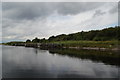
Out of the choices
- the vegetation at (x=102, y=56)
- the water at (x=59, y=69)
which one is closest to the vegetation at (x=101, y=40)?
the vegetation at (x=102, y=56)

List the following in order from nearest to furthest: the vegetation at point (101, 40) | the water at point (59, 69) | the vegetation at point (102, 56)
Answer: the water at point (59, 69) < the vegetation at point (102, 56) < the vegetation at point (101, 40)

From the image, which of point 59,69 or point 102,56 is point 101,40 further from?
point 59,69

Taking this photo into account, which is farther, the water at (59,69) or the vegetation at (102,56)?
the vegetation at (102,56)

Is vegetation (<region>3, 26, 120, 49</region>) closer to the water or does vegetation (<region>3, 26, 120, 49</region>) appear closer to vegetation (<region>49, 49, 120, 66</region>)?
vegetation (<region>49, 49, 120, 66</region>)

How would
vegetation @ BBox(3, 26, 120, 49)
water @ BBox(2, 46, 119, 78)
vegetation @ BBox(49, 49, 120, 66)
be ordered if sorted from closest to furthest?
water @ BBox(2, 46, 119, 78) → vegetation @ BBox(49, 49, 120, 66) → vegetation @ BBox(3, 26, 120, 49)

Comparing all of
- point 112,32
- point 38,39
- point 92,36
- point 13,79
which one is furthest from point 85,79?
point 38,39

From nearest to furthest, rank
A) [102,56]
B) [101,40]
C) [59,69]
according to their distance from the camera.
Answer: [59,69] < [102,56] < [101,40]

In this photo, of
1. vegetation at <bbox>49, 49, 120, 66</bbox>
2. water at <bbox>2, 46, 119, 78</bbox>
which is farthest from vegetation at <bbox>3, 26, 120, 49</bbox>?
water at <bbox>2, 46, 119, 78</bbox>

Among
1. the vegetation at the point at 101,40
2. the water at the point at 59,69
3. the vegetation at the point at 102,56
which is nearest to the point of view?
the water at the point at 59,69

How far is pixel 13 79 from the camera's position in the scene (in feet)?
62.1

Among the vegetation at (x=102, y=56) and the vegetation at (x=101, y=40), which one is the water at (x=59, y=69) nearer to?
the vegetation at (x=102, y=56)

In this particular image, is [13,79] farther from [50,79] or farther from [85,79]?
[85,79]

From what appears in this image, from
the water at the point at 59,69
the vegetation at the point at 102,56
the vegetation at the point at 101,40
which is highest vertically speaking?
the vegetation at the point at 101,40

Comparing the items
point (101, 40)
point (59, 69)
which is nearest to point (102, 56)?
point (59, 69)
